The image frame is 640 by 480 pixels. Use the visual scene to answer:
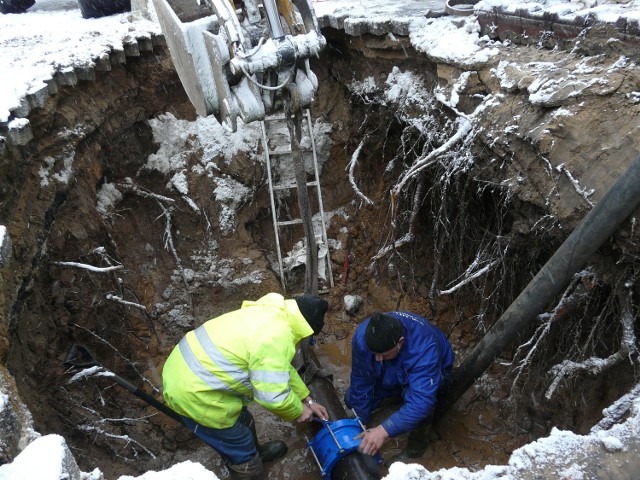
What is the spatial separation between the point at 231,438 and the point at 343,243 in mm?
2657

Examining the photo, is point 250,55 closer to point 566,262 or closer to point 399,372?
point 566,262

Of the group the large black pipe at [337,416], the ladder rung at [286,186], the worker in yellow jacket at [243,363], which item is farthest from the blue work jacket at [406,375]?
the ladder rung at [286,186]

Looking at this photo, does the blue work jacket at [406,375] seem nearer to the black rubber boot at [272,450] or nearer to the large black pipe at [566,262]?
the large black pipe at [566,262]

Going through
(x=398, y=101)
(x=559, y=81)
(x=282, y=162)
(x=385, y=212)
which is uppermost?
(x=559, y=81)

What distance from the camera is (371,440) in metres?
2.86

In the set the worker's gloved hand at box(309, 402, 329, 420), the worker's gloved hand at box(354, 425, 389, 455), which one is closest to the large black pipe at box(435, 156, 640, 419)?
the worker's gloved hand at box(354, 425, 389, 455)

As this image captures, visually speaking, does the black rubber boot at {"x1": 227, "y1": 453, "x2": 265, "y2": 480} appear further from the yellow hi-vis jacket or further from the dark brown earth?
the yellow hi-vis jacket

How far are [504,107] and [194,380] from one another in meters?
2.41

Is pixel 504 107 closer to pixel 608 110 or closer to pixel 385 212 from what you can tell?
pixel 608 110

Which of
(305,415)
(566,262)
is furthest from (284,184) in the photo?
(566,262)

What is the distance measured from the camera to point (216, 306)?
5.04 meters

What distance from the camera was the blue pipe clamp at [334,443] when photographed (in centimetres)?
284

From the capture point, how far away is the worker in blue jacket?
2902 millimetres

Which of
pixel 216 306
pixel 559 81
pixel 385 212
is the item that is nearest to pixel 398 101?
pixel 385 212
